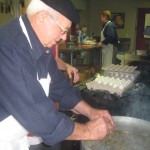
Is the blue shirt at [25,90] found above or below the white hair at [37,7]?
below

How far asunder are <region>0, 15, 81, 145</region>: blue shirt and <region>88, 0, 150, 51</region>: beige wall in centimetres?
797

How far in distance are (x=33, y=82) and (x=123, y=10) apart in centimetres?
828

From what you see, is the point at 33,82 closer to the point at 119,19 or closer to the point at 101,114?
the point at 101,114

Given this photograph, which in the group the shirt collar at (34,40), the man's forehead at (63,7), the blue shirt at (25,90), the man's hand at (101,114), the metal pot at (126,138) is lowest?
the metal pot at (126,138)

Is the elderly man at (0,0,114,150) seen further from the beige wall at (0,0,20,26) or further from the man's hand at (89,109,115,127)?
the beige wall at (0,0,20,26)

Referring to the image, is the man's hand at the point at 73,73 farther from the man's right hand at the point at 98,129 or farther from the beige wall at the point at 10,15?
the beige wall at the point at 10,15

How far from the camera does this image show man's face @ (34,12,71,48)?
1.15 metres

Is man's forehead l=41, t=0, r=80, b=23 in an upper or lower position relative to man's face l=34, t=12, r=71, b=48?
upper

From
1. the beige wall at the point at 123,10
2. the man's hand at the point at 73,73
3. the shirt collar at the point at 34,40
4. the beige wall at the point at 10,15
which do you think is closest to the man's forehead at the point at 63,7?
the shirt collar at the point at 34,40

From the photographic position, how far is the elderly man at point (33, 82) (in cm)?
102

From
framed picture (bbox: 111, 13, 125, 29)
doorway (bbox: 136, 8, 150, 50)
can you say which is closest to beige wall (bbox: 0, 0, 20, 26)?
framed picture (bbox: 111, 13, 125, 29)

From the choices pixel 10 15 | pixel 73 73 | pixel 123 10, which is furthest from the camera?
pixel 123 10

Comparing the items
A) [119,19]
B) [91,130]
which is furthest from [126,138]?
[119,19]

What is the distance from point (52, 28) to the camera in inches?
45.9
